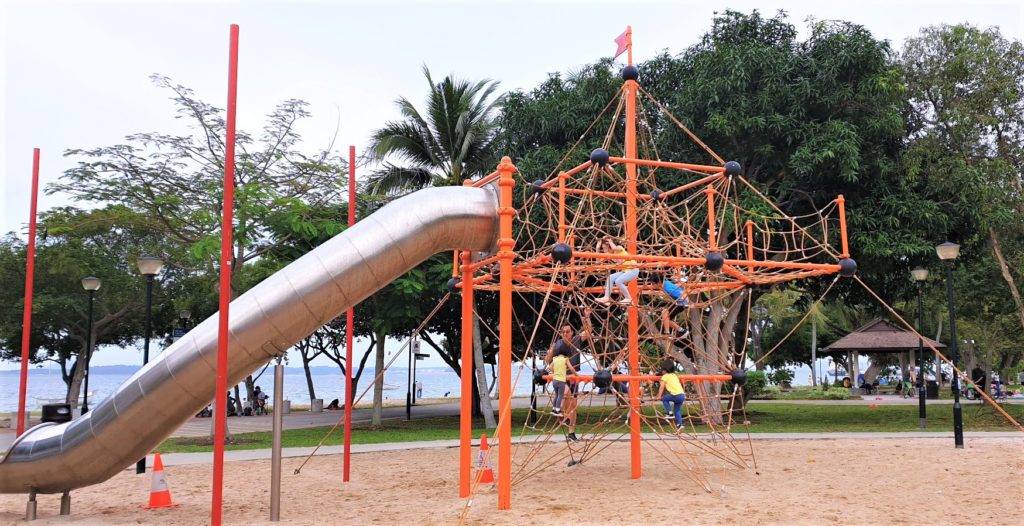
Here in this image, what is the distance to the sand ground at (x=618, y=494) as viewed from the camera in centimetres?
927

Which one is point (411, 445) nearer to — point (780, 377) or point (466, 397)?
point (466, 397)

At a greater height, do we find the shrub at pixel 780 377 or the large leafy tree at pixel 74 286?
the large leafy tree at pixel 74 286

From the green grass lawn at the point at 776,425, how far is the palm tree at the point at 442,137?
2.04 meters

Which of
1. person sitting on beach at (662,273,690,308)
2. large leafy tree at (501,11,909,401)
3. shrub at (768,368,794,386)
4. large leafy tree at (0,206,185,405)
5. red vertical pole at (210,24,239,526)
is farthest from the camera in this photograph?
shrub at (768,368,794,386)

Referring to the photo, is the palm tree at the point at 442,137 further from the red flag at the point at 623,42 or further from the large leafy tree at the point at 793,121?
the red flag at the point at 623,42

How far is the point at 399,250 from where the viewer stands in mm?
9633

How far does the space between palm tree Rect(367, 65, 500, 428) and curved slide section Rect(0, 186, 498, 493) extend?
15.4 m

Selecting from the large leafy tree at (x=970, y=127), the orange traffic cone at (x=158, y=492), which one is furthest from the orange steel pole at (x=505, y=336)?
the large leafy tree at (x=970, y=127)

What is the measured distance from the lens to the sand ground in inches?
365

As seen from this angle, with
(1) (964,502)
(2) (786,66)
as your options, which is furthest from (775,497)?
(2) (786,66)

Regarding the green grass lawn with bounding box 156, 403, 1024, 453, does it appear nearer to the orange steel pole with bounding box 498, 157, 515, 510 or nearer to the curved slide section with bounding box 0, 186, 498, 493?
the curved slide section with bounding box 0, 186, 498, 493

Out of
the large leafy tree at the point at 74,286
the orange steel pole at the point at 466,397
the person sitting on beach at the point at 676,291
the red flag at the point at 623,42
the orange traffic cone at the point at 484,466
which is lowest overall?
the orange traffic cone at the point at 484,466

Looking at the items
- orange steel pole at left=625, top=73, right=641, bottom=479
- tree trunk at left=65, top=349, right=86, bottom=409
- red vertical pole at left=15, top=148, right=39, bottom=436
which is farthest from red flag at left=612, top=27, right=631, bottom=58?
tree trunk at left=65, top=349, right=86, bottom=409

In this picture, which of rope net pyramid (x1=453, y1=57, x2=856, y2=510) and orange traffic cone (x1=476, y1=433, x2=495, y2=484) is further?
orange traffic cone (x1=476, y1=433, x2=495, y2=484)
